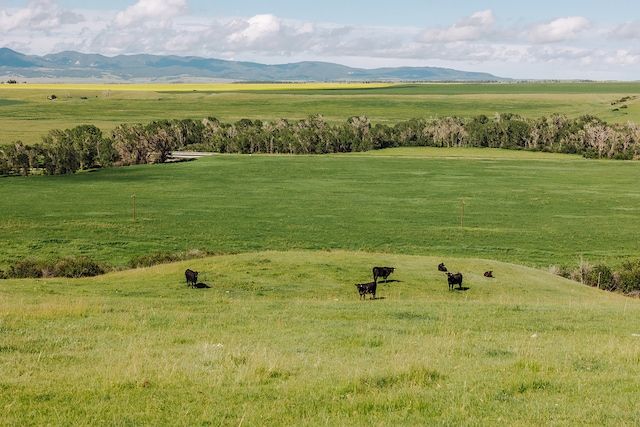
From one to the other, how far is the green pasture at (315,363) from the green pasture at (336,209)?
35745 millimetres

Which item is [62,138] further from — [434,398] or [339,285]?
[434,398]

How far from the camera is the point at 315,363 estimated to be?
1544cm

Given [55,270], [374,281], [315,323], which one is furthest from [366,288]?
[55,270]

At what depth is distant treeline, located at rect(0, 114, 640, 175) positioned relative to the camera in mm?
147000

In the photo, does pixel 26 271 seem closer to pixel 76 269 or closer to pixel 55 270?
pixel 55 270

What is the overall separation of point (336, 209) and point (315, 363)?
7939 centimetres

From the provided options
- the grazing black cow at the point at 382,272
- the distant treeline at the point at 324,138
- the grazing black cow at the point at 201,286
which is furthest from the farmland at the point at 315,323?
the distant treeline at the point at 324,138

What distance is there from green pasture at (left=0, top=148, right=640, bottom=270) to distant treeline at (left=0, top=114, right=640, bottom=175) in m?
11.1

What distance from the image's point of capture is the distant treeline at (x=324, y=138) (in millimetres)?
147000

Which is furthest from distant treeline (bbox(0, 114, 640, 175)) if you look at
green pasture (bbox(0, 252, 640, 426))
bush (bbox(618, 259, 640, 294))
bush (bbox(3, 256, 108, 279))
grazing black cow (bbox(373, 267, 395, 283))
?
green pasture (bbox(0, 252, 640, 426))

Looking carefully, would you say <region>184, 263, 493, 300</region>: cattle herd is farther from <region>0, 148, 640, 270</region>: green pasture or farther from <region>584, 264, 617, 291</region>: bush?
<region>0, 148, 640, 270</region>: green pasture

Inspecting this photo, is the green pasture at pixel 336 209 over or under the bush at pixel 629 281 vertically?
under

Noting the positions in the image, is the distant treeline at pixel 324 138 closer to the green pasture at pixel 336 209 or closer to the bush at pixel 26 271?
the green pasture at pixel 336 209

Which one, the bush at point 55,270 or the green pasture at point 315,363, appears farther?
the bush at point 55,270
